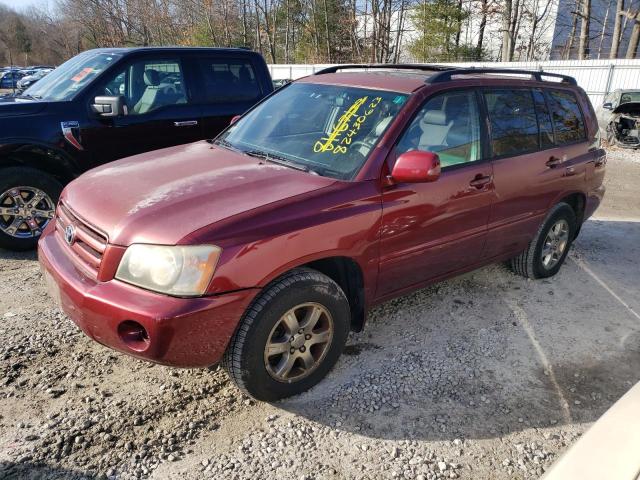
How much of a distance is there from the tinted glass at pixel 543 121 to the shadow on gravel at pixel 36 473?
3946 mm

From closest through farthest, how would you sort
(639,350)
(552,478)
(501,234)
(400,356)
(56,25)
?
(552,478), (400,356), (639,350), (501,234), (56,25)

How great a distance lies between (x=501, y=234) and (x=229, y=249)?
2.43m

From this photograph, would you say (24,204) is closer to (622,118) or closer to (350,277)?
(350,277)

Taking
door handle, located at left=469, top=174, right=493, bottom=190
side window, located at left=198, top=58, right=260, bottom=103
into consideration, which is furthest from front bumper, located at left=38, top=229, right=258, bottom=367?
side window, located at left=198, top=58, right=260, bottom=103

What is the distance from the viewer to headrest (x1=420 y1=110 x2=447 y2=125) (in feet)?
11.0

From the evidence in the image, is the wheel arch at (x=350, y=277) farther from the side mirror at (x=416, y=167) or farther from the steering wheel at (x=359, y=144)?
the steering wheel at (x=359, y=144)

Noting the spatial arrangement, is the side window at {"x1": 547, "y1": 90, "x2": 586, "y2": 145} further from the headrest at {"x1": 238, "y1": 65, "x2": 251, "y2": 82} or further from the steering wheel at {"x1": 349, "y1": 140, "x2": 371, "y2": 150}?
the headrest at {"x1": 238, "y1": 65, "x2": 251, "y2": 82}

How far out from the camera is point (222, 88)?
5.97m

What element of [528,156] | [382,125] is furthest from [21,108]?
[528,156]

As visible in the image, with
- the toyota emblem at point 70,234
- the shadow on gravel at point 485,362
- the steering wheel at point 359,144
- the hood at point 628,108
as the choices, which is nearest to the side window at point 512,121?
the steering wheel at point 359,144

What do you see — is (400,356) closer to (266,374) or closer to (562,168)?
(266,374)

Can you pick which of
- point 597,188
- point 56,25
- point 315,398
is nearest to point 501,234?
point 597,188

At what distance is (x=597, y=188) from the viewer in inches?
196

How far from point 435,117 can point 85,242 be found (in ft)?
7.61
